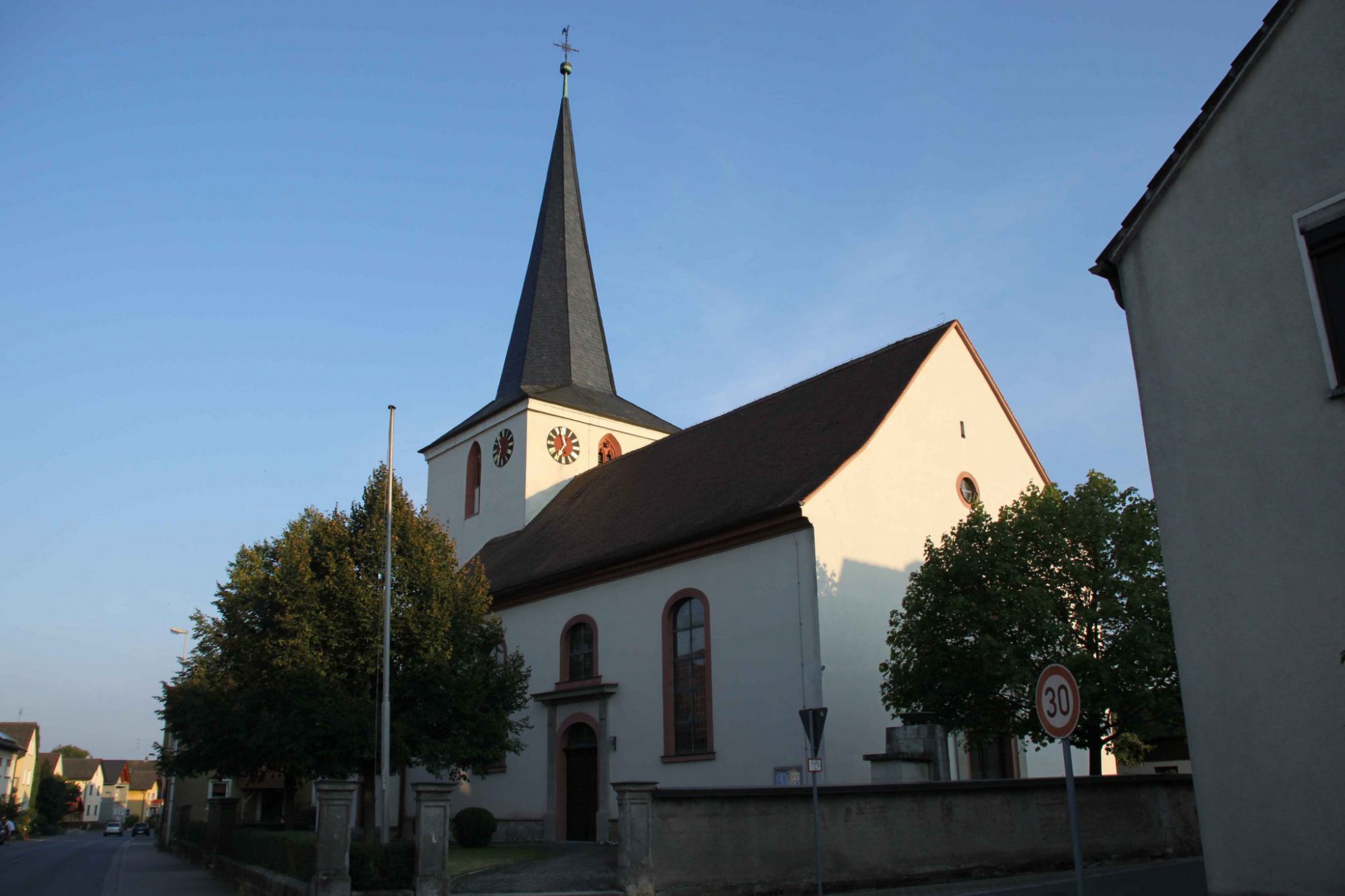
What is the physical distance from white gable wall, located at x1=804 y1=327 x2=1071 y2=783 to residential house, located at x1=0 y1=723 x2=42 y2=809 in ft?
225

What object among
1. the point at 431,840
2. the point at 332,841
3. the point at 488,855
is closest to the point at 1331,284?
the point at 431,840

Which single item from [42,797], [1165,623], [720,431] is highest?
[720,431]

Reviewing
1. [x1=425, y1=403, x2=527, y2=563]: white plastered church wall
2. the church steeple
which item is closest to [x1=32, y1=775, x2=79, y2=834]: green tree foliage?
[x1=425, y1=403, x2=527, y2=563]: white plastered church wall

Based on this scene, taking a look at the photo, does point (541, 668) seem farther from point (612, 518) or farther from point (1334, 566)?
point (1334, 566)

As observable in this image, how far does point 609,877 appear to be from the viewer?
14.3 meters

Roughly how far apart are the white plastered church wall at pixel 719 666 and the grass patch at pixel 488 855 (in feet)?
7.75

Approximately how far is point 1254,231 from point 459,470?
31.0 meters

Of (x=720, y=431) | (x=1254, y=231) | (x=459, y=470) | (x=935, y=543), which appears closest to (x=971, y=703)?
(x=935, y=543)

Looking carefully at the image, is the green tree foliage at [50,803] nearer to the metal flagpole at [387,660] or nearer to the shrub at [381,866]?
the metal flagpole at [387,660]

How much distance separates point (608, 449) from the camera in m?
35.4

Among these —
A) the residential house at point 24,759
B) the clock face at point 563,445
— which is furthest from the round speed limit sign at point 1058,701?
the residential house at point 24,759

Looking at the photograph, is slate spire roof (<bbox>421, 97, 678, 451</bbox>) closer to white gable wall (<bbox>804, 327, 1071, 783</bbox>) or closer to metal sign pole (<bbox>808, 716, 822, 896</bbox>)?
white gable wall (<bbox>804, 327, 1071, 783</bbox>)

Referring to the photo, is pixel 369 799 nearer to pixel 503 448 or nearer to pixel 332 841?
pixel 332 841

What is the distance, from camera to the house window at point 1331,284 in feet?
29.9
